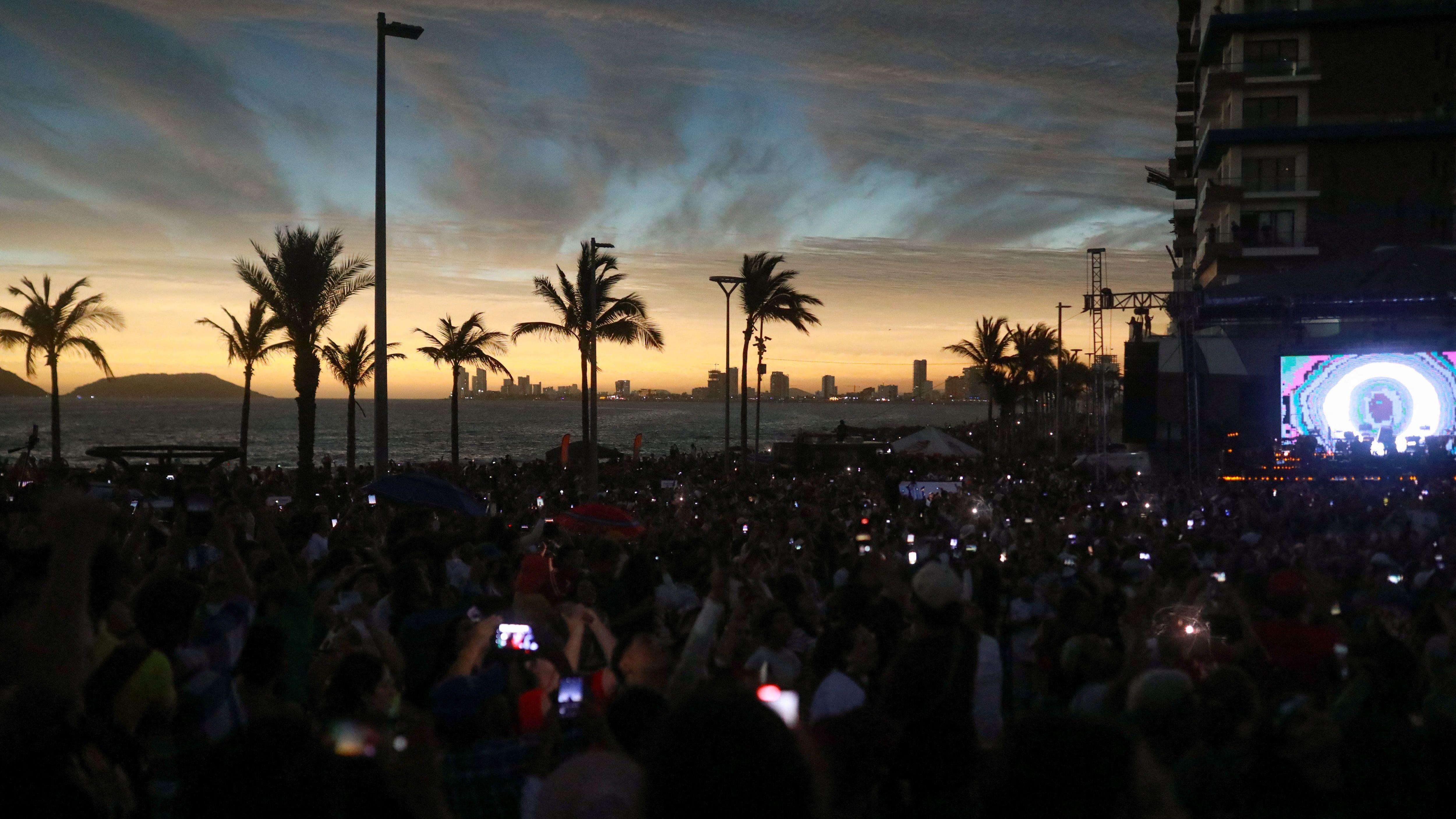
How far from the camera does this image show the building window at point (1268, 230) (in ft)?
164

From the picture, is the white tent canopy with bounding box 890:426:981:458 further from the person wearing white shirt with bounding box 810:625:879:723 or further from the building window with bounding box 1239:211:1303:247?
the person wearing white shirt with bounding box 810:625:879:723

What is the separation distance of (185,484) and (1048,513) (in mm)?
14164

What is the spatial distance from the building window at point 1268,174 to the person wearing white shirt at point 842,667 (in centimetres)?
5170

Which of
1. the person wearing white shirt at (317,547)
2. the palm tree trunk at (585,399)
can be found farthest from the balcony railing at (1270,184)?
the person wearing white shirt at (317,547)

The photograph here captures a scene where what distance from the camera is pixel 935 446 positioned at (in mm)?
36781

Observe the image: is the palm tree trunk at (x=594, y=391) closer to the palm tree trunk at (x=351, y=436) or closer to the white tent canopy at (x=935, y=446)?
the palm tree trunk at (x=351, y=436)

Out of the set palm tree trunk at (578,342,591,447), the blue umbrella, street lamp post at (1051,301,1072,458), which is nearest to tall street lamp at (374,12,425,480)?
the blue umbrella

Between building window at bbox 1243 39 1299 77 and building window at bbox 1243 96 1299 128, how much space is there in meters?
1.15

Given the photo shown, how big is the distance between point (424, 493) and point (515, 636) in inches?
266

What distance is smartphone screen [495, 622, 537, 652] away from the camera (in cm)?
545

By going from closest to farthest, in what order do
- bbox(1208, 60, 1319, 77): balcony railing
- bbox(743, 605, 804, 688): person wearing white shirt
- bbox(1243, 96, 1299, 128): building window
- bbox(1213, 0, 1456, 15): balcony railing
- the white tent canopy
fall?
bbox(743, 605, 804, 688): person wearing white shirt → the white tent canopy → bbox(1213, 0, 1456, 15): balcony railing → bbox(1208, 60, 1319, 77): balcony railing → bbox(1243, 96, 1299, 128): building window

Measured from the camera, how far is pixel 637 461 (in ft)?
132

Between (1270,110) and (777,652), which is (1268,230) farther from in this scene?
(777,652)

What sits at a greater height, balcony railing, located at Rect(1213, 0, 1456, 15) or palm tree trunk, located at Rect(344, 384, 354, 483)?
balcony railing, located at Rect(1213, 0, 1456, 15)
